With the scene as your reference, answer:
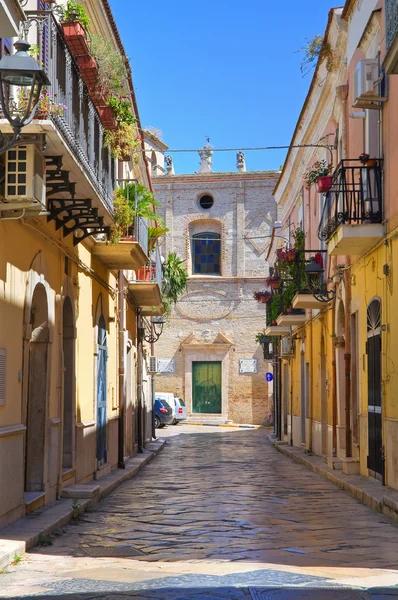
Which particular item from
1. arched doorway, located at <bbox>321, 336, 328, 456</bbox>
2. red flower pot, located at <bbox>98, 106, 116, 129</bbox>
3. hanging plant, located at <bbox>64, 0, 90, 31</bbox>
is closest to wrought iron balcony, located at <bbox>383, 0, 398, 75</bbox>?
hanging plant, located at <bbox>64, 0, 90, 31</bbox>

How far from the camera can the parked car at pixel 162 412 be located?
1585 inches

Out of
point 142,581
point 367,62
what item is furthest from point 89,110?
point 142,581

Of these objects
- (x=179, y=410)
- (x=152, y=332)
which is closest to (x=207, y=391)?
(x=179, y=410)

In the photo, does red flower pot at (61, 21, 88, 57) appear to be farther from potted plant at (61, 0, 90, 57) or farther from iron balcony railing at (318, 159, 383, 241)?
iron balcony railing at (318, 159, 383, 241)

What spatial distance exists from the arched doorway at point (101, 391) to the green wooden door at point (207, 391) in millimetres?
26957

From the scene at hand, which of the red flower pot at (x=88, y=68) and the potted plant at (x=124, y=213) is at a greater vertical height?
the red flower pot at (x=88, y=68)

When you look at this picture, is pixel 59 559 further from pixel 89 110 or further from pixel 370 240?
pixel 370 240

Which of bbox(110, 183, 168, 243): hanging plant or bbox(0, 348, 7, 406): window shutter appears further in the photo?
bbox(110, 183, 168, 243): hanging plant

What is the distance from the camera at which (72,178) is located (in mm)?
11227

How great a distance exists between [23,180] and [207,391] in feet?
118

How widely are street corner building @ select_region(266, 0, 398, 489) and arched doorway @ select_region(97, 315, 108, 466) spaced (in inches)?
165

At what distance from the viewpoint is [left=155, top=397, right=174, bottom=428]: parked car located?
4025 cm

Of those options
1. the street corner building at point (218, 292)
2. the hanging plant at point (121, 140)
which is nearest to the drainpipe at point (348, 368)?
the hanging plant at point (121, 140)

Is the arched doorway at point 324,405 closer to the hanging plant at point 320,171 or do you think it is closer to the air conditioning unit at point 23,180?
the hanging plant at point 320,171
